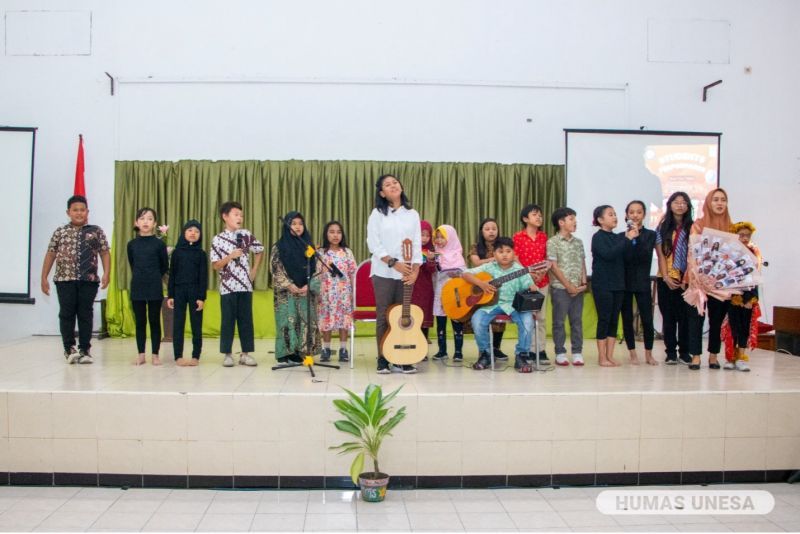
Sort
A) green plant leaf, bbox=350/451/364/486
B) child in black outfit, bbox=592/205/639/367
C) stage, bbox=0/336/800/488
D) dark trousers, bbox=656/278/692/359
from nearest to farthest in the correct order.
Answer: green plant leaf, bbox=350/451/364/486, stage, bbox=0/336/800/488, child in black outfit, bbox=592/205/639/367, dark trousers, bbox=656/278/692/359

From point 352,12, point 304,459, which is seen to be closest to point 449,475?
point 304,459

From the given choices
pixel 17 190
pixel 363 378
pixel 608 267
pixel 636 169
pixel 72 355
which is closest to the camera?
pixel 363 378

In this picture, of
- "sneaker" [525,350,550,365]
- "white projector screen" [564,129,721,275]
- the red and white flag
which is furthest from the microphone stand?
the red and white flag

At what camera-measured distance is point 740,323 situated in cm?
482

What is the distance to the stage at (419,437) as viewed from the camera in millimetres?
3684

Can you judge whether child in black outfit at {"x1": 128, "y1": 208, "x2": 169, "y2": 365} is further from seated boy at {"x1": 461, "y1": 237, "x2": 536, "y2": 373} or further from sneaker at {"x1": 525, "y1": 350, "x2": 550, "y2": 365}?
sneaker at {"x1": 525, "y1": 350, "x2": 550, "y2": 365}

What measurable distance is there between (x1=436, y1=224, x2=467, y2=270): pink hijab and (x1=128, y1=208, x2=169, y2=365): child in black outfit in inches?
81.8

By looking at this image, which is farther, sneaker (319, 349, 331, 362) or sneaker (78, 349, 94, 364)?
sneaker (319, 349, 331, 362)

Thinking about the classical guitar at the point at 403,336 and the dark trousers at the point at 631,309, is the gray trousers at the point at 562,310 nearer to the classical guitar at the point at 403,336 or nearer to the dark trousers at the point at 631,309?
the dark trousers at the point at 631,309

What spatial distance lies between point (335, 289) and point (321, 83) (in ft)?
9.20

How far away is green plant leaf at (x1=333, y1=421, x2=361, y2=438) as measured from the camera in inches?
138

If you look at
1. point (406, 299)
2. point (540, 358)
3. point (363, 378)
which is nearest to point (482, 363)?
point (540, 358)

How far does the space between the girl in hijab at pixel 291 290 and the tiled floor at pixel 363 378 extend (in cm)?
22

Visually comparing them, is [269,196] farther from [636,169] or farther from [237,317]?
[636,169]
